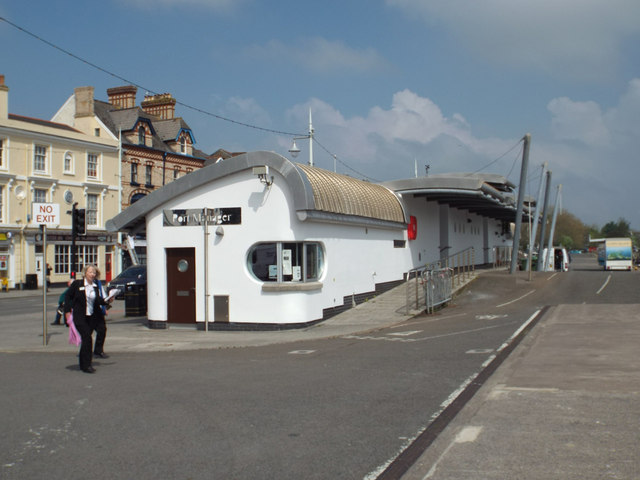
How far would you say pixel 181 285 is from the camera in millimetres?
17719

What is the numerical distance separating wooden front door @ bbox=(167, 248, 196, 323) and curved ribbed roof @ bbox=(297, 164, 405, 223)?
376 cm

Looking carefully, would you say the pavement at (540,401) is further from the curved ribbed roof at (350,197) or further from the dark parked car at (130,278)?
the dark parked car at (130,278)

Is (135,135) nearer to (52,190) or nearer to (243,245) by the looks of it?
(52,190)

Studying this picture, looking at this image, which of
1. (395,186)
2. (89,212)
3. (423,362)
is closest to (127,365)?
(423,362)

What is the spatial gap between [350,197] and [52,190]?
2920 centimetres

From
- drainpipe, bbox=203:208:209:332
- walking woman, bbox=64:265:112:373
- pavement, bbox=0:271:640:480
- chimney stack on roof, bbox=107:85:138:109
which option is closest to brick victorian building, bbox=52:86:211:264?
chimney stack on roof, bbox=107:85:138:109

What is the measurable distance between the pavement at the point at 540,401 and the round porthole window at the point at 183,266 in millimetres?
1644

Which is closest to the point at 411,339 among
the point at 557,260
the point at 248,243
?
the point at 248,243

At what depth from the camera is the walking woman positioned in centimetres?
1065

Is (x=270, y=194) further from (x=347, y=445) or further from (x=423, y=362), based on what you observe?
(x=347, y=445)

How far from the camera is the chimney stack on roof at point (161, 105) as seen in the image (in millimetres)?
56906

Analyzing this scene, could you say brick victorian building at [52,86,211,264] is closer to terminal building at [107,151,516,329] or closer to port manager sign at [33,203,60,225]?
terminal building at [107,151,516,329]

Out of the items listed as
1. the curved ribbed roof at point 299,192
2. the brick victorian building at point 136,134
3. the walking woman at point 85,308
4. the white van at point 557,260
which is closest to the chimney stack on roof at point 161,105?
the brick victorian building at point 136,134

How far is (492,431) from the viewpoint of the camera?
254 inches
